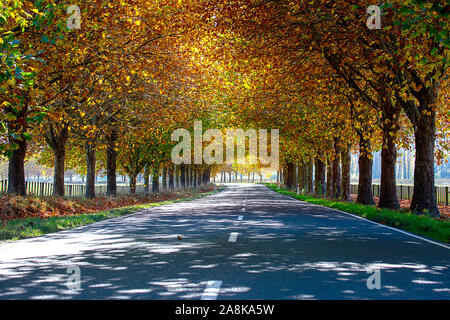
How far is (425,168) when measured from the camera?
17.2 metres

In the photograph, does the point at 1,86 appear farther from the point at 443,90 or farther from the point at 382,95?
the point at 443,90

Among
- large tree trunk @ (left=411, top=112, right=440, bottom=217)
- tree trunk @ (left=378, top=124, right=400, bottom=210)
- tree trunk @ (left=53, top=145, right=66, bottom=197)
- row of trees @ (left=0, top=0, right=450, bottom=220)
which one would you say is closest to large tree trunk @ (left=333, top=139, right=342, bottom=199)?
row of trees @ (left=0, top=0, right=450, bottom=220)

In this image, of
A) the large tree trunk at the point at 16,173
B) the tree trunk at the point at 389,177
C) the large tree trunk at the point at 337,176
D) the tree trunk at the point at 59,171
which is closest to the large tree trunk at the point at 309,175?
the large tree trunk at the point at 337,176

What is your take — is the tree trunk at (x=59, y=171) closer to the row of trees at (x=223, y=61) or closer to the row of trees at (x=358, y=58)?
the row of trees at (x=223, y=61)

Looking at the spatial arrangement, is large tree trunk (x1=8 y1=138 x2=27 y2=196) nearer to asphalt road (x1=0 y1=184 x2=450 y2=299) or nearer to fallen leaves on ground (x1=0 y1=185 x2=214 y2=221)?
fallen leaves on ground (x1=0 y1=185 x2=214 y2=221)

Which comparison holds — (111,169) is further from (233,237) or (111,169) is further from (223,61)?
(233,237)

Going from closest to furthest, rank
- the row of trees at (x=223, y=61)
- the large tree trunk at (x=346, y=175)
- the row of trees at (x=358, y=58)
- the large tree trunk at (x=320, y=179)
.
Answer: the row of trees at (x=223, y=61), the row of trees at (x=358, y=58), the large tree trunk at (x=346, y=175), the large tree trunk at (x=320, y=179)

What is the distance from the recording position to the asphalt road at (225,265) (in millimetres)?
5457

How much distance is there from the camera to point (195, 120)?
36875 mm

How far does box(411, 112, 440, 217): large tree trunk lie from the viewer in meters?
17.1

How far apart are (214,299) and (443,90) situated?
18601 millimetres

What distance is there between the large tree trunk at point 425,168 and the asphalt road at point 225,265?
6.32 meters

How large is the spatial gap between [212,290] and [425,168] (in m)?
13.9

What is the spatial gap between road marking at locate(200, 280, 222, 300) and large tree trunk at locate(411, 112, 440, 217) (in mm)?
13264
